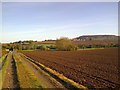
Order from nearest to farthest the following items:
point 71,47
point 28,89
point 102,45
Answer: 1. point 28,89
2. point 71,47
3. point 102,45

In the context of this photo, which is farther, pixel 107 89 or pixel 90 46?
pixel 90 46

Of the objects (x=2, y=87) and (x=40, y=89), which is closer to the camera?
(x=40, y=89)

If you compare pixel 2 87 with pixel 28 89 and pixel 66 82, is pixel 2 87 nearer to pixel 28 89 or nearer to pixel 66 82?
pixel 28 89

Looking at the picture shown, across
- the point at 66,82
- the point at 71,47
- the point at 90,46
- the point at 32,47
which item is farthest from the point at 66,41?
the point at 66,82

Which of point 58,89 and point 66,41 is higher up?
point 66,41

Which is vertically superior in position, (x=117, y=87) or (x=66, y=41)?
(x=66, y=41)

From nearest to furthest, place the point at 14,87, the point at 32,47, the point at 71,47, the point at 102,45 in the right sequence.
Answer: the point at 14,87, the point at 71,47, the point at 102,45, the point at 32,47

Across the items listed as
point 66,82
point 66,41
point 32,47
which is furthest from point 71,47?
point 66,82

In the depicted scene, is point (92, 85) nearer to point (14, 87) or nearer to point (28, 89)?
point (28, 89)

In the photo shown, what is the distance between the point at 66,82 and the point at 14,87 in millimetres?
4062

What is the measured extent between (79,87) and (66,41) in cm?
7264

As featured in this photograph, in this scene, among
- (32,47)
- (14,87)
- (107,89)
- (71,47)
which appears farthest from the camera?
(32,47)

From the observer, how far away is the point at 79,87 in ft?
31.9

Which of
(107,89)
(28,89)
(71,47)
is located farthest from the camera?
(71,47)
